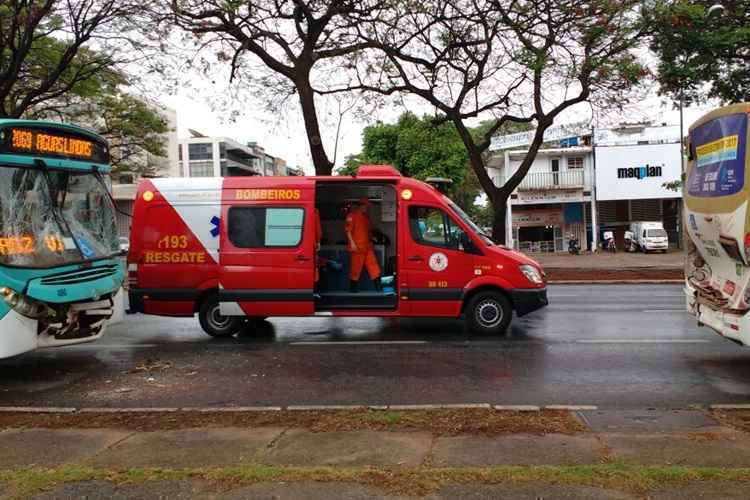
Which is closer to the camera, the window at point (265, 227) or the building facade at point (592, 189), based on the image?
A: the window at point (265, 227)

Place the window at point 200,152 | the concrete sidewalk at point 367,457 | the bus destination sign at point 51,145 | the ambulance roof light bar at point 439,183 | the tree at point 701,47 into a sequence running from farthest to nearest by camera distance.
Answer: the window at point 200,152
the tree at point 701,47
the ambulance roof light bar at point 439,183
the bus destination sign at point 51,145
the concrete sidewalk at point 367,457

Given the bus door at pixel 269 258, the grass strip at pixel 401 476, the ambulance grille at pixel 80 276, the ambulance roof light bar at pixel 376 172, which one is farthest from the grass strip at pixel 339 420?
the ambulance roof light bar at pixel 376 172

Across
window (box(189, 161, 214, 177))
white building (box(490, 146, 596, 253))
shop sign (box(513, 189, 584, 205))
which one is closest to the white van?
white building (box(490, 146, 596, 253))

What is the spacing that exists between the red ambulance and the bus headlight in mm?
2737

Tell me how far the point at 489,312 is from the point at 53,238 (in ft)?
20.2

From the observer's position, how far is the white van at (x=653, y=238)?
36906 millimetres

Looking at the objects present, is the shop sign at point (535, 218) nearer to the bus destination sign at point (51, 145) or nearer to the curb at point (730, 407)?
the bus destination sign at point (51, 145)

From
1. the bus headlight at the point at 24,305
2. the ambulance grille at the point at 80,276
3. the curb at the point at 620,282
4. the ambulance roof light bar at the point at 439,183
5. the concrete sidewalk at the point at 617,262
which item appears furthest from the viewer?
the concrete sidewalk at the point at 617,262

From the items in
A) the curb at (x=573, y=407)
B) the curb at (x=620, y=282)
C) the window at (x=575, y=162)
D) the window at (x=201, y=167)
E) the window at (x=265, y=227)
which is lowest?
the curb at (x=573, y=407)

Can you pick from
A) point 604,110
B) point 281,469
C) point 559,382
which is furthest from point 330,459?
point 604,110

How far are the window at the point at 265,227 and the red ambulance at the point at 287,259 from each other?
16mm

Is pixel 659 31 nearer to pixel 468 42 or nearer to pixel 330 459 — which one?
pixel 468 42

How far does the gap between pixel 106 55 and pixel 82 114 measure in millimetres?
7433

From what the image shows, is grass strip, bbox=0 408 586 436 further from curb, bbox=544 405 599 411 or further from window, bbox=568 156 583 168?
window, bbox=568 156 583 168
